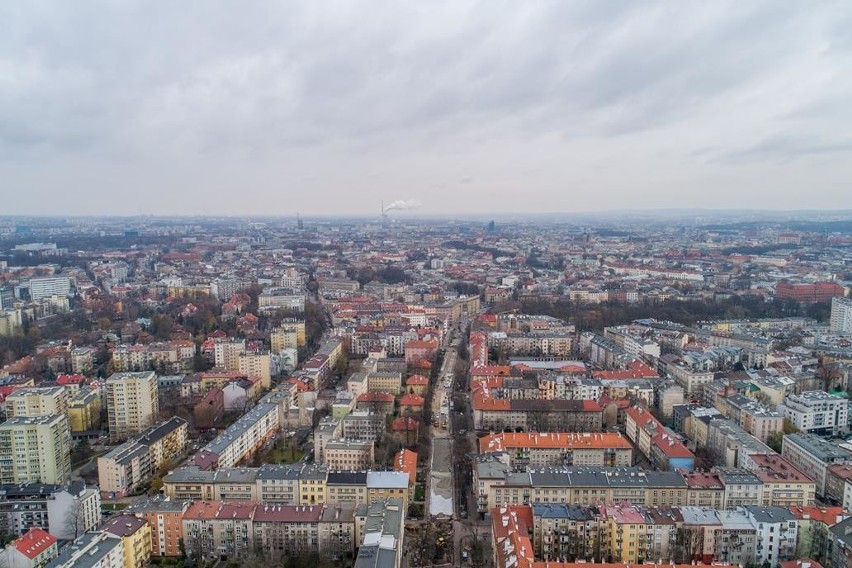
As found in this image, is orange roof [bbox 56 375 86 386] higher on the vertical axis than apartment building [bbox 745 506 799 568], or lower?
higher

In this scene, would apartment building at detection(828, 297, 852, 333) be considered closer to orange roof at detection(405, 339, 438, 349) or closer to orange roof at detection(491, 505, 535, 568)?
orange roof at detection(405, 339, 438, 349)

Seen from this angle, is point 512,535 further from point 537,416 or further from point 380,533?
point 537,416

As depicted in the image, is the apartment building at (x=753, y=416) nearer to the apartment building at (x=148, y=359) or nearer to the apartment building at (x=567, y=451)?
the apartment building at (x=567, y=451)


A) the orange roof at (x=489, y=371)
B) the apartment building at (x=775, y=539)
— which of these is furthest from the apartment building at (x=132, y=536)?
the orange roof at (x=489, y=371)

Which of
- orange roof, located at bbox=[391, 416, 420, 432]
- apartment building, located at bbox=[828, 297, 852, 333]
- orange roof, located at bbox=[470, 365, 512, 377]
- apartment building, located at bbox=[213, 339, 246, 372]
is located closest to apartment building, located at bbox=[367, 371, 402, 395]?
orange roof, located at bbox=[470, 365, 512, 377]

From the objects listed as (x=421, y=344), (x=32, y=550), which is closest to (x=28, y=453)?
(x=32, y=550)

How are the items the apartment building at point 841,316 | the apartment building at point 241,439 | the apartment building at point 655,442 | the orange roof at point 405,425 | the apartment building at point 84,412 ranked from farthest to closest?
the apartment building at point 841,316 < the apartment building at point 84,412 < the orange roof at point 405,425 < the apartment building at point 655,442 < the apartment building at point 241,439
